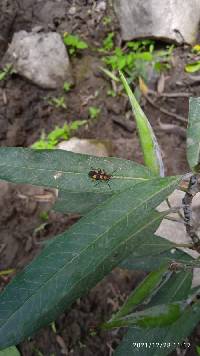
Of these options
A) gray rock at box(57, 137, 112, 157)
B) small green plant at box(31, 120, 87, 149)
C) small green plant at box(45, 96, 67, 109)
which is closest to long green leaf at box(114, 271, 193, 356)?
gray rock at box(57, 137, 112, 157)

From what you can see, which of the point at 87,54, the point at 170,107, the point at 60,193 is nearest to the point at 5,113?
the point at 87,54

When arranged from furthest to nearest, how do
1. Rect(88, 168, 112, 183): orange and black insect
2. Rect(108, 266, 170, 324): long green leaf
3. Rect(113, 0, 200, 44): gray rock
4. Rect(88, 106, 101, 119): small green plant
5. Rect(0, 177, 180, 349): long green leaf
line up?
1. Rect(88, 106, 101, 119): small green plant
2. Rect(113, 0, 200, 44): gray rock
3. Rect(108, 266, 170, 324): long green leaf
4. Rect(88, 168, 112, 183): orange and black insect
5. Rect(0, 177, 180, 349): long green leaf

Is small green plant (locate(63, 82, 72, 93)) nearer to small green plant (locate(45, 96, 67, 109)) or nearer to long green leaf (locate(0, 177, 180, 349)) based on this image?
small green plant (locate(45, 96, 67, 109))

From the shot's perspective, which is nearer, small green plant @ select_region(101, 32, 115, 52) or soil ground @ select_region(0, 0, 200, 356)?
soil ground @ select_region(0, 0, 200, 356)

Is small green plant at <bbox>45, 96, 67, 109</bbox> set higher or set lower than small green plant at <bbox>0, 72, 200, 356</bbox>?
lower

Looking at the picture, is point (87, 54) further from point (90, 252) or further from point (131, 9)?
point (90, 252)

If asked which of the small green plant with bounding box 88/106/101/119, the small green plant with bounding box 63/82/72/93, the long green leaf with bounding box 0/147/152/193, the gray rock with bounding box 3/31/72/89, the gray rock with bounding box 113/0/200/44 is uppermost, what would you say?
the gray rock with bounding box 113/0/200/44
